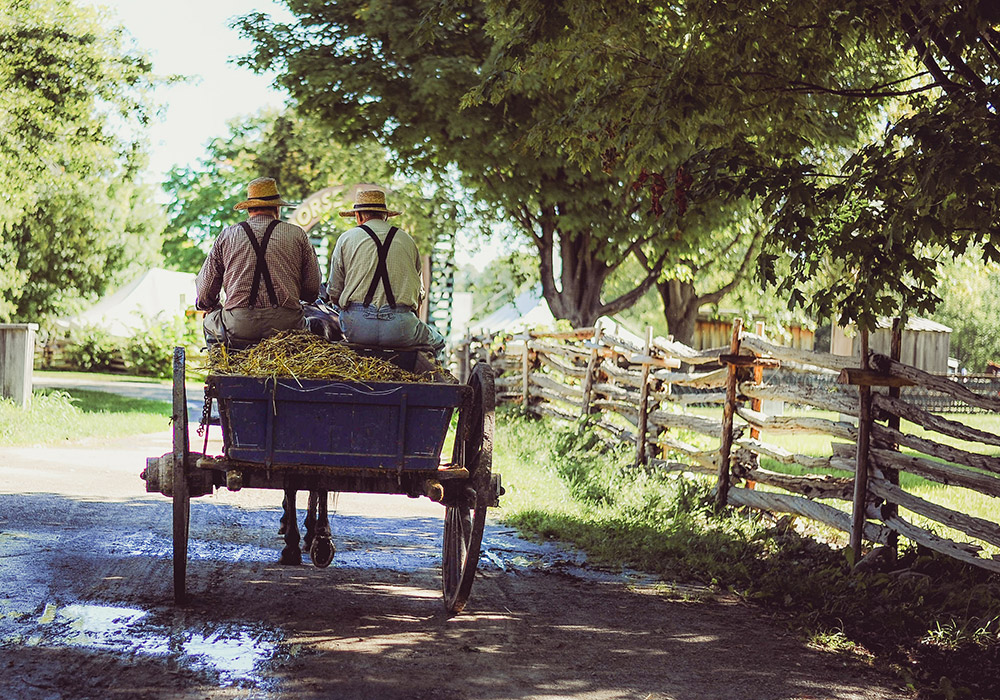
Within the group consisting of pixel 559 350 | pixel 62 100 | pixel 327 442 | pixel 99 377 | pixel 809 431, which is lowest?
pixel 99 377

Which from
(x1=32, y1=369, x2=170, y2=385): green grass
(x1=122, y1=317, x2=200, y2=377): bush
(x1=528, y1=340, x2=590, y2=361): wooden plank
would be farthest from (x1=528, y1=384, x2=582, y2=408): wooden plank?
(x1=122, y1=317, x2=200, y2=377): bush

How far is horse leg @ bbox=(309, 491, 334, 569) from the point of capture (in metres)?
6.68

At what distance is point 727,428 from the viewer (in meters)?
10.2

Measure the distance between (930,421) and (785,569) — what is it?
58.0 inches

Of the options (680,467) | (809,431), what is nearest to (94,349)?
(680,467)

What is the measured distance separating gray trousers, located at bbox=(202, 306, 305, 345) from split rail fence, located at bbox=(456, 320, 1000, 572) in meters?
4.00

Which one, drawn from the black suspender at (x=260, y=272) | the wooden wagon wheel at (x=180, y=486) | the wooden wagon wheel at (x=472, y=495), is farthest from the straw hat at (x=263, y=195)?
the wooden wagon wheel at (x=472, y=495)

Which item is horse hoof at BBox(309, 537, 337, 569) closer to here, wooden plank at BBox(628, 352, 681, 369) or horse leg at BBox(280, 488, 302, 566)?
horse leg at BBox(280, 488, 302, 566)

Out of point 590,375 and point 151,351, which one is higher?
point 590,375

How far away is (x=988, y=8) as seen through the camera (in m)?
5.48

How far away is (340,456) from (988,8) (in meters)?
4.02

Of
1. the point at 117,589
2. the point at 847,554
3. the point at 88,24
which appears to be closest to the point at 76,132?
the point at 88,24

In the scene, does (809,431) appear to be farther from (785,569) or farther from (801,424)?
(785,569)

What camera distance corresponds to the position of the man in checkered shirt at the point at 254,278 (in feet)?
21.8
